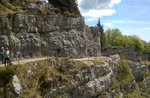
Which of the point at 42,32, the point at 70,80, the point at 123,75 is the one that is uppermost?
the point at 42,32

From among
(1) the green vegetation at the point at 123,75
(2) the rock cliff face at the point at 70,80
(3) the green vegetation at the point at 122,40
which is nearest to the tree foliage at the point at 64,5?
(2) the rock cliff face at the point at 70,80

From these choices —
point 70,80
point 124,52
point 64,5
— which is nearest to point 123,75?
point 64,5

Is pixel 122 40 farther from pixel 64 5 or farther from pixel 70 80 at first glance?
pixel 70 80

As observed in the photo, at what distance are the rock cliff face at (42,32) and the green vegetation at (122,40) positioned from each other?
6070 cm

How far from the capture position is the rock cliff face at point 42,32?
58875 millimetres

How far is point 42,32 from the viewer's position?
6400 cm

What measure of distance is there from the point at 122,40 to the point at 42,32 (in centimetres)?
7568

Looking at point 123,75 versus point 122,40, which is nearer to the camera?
point 123,75

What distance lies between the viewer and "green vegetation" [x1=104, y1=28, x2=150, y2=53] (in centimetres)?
13461

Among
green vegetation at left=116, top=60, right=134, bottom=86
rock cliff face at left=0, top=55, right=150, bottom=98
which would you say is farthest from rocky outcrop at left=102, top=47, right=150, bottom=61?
rock cliff face at left=0, top=55, right=150, bottom=98

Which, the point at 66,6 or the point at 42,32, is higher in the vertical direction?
the point at 66,6

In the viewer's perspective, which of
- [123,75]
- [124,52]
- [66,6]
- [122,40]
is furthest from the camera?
[122,40]

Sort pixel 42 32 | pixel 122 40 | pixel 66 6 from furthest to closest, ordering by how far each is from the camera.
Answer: pixel 122 40 → pixel 66 6 → pixel 42 32

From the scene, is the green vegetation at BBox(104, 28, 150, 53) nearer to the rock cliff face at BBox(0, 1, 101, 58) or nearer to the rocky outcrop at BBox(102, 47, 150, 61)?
the rocky outcrop at BBox(102, 47, 150, 61)
